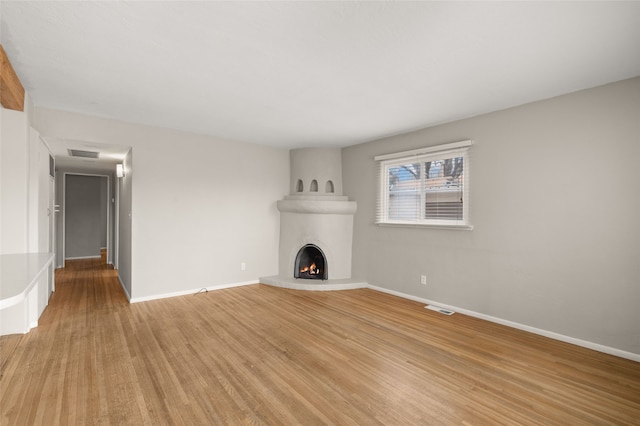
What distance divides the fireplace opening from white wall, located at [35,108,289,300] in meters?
0.47

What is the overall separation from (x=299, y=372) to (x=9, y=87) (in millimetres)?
3277

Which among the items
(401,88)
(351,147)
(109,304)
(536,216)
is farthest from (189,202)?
(536,216)

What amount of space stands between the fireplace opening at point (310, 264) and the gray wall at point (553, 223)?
1.82m

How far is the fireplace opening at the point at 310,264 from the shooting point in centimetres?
555

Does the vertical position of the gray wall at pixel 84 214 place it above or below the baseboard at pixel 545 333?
above

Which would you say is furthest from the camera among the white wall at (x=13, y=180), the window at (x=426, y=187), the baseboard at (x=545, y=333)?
the window at (x=426, y=187)

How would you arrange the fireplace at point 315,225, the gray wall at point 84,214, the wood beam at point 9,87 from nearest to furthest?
the wood beam at point 9,87
the fireplace at point 315,225
the gray wall at point 84,214

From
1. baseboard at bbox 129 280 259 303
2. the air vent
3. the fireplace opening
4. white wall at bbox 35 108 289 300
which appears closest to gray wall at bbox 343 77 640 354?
the fireplace opening

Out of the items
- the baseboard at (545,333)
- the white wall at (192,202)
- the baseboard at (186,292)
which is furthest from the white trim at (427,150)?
the baseboard at (186,292)

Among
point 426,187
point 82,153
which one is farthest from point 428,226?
point 82,153

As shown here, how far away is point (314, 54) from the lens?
238cm

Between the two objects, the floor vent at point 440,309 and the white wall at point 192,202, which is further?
the white wall at point 192,202

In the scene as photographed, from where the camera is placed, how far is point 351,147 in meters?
5.55

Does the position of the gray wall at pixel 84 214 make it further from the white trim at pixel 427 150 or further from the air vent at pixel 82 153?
the white trim at pixel 427 150
